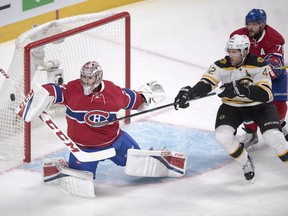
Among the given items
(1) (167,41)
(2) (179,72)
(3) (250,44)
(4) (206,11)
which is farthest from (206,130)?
(4) (206,11)

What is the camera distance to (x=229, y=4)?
27.3ft

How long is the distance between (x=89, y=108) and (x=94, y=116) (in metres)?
0.05

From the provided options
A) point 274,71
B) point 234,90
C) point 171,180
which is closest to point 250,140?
point 274,71

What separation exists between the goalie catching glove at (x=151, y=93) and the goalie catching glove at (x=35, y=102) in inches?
22.8

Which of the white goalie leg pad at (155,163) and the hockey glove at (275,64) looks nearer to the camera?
the white goalie leg pad at (155,163)

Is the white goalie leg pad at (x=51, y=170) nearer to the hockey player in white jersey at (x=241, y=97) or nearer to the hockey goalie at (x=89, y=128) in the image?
the hockey goalie at (x=89, y=128)

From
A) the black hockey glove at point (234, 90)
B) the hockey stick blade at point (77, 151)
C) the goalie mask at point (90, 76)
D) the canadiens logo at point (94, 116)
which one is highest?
the goalie mask at point (90, 76)

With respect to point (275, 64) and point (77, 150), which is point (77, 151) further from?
point (275, 64)

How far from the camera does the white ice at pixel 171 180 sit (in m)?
4.84

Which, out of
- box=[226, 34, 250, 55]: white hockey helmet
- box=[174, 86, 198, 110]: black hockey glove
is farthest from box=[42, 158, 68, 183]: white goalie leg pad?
box=[226, 34, 250, 55]: white hockey helmet

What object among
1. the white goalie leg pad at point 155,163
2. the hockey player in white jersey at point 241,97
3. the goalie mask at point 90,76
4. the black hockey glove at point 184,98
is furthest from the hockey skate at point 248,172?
the goalie mask at point 90,76

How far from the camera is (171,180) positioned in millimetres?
5180

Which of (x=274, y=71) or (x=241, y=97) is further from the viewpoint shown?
(x=274, y=71)

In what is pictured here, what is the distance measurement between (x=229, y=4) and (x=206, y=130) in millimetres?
2672
